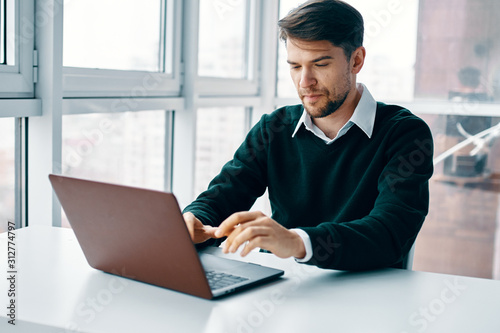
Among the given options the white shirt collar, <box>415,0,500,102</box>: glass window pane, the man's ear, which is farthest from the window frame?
<box>415,0,500,102</box>: glass window pane

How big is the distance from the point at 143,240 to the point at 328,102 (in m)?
0.75

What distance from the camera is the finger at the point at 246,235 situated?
40.5 inches

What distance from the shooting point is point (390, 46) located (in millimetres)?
3020

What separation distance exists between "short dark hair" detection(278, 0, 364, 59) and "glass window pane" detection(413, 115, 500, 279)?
1.59 metres

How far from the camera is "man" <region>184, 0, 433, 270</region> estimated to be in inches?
51.3

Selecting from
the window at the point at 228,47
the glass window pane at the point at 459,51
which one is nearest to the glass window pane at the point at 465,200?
the glass window pane at the point at 459,51

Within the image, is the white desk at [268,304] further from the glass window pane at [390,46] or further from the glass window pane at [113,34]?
the glass window pane at [390,46]

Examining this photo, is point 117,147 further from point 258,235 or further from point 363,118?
point 258,235

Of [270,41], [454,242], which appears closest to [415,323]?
[454,242]

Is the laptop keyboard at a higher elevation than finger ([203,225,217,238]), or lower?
lower

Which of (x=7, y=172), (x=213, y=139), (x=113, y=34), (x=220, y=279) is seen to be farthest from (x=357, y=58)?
(x=213, y=139)

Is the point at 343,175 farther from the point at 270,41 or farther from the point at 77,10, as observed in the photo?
the point at 270,41

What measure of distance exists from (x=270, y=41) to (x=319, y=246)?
2.25m

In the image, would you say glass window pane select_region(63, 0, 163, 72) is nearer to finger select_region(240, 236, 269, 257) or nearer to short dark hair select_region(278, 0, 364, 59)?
short dark hair select_region(278, 0, 364, 59)
